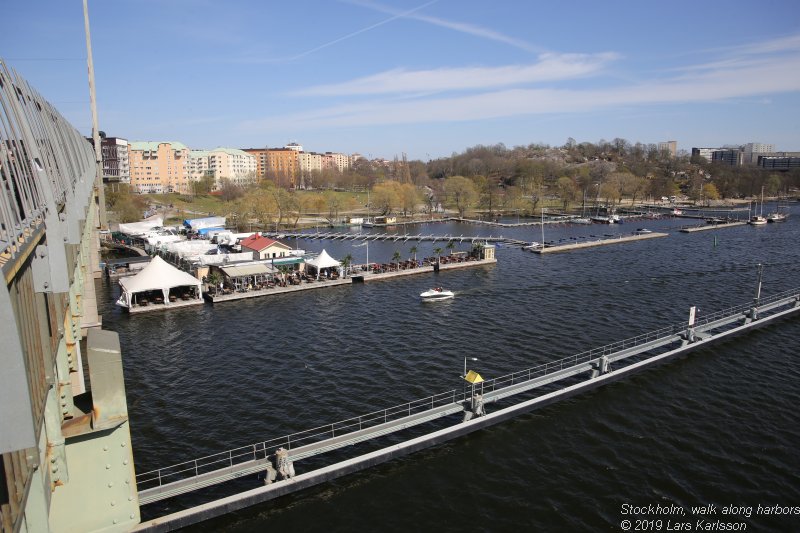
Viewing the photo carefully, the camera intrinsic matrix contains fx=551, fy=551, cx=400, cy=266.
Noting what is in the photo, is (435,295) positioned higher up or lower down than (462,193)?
lower down

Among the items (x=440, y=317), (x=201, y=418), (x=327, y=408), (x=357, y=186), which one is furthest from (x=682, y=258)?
(x=357, y=186)

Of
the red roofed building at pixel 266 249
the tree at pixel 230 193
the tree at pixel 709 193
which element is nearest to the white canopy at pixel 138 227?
the red roofed building at pixel 266 249

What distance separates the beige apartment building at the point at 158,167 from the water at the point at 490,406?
352 feet

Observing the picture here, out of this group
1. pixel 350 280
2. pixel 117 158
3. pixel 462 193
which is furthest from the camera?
pixel 117 158

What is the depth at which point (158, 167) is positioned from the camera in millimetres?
143375

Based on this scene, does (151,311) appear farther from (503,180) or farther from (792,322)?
(503,180)

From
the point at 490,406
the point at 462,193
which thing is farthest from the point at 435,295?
the point at 462,193

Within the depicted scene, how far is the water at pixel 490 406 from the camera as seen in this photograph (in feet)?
55.4

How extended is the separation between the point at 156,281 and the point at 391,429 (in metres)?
25.7

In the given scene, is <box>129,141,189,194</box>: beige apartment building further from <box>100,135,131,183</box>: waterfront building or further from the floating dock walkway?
the floating dock walkway

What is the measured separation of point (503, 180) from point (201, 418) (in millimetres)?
164457

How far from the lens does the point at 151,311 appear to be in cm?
3778

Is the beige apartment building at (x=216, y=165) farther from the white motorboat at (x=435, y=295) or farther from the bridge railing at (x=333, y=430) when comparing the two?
the bridge railing at (x=333, y=430)

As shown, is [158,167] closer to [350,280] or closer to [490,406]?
[350,280]
